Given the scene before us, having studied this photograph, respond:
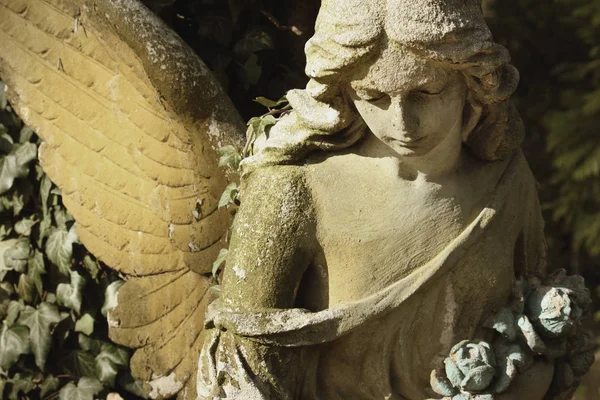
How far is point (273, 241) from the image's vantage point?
8.43 ft

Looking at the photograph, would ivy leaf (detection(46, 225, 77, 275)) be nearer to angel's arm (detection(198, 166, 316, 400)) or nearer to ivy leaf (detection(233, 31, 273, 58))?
ivy leaf (detection(233, 31, 273, 58))

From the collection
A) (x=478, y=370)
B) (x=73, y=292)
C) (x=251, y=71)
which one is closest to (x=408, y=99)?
(x=478, y=370)

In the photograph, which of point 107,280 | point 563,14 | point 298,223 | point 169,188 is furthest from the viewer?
point 563,14

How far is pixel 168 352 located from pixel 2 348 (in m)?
0.81

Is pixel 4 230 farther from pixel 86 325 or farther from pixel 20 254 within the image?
pixel 86 325

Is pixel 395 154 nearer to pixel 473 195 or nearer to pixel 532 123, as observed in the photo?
pixel 473 195

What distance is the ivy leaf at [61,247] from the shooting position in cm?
396

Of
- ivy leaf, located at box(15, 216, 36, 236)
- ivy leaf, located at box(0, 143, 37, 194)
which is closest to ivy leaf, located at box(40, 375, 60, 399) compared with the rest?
ivy leaf, located at box(15, 216, 36, 236)

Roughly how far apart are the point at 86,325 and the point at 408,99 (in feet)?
6.49

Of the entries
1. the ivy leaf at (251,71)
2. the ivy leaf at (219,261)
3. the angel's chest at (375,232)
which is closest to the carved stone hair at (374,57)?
the angel's chest at (375,232)

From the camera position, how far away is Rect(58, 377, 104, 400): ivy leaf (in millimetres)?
→ 3996

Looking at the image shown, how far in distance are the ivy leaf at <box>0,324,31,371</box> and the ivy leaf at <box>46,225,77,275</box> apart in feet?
0.92

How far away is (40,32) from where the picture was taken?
3.57 metres

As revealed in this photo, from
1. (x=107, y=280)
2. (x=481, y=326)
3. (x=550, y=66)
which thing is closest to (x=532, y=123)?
(x=550, y=66)
